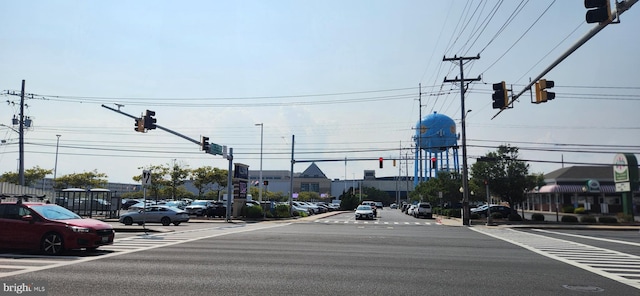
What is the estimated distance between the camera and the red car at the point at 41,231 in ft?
39.4

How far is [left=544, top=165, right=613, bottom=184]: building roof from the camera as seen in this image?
5714 cm

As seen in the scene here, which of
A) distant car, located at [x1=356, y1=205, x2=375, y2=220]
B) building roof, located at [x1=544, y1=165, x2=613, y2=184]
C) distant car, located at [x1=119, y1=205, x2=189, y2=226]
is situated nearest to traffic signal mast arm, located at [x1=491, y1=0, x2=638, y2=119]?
distant car, located at [x1=119, y1=205, x2=189, y2=226]

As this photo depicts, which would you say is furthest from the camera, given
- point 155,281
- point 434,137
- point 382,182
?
point 382,182

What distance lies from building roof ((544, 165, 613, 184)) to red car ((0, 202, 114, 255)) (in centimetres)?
6035

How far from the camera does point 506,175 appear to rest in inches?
1522

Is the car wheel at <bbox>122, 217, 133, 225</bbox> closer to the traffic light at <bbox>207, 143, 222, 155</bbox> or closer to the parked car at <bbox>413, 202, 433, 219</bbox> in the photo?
the traffic light at <bbox>207, 143, 222, 155</bbox>

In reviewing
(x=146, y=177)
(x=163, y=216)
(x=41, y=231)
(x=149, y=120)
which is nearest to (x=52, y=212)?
(x=41, y=231)

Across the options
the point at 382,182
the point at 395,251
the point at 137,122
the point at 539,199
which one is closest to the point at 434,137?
the point at 539,199

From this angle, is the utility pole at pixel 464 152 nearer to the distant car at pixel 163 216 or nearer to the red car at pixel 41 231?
the distant car at pixel 163 216

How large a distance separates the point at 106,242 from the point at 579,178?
201ft

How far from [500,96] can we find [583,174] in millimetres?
50429

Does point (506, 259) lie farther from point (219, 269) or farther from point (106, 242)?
point (106, 242)

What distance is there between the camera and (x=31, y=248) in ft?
39.9

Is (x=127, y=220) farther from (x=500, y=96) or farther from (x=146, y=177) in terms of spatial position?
(x=500, y=96)
